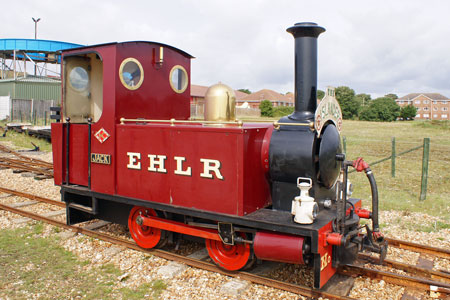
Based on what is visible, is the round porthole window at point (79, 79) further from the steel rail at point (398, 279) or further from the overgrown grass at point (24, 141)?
the overgrown grass at point (24, 141)

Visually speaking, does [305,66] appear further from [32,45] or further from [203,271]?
[32,45]

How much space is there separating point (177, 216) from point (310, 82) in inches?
104

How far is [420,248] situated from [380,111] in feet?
185

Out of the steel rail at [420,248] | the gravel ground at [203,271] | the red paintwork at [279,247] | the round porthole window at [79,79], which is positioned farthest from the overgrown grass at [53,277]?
the steel rail at [420,248]

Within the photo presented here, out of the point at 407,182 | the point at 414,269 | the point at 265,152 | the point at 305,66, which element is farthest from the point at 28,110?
the point at 414,269

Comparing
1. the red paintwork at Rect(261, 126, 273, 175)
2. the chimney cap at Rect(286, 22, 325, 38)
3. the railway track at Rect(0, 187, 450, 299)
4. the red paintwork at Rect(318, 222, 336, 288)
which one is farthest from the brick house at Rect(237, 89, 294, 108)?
the red paintwork at Rect(318, 222, 336, 288)

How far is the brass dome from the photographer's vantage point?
16.2ft

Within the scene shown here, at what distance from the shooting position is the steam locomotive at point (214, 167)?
4359mm

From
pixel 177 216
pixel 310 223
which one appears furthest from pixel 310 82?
pixel 177 216

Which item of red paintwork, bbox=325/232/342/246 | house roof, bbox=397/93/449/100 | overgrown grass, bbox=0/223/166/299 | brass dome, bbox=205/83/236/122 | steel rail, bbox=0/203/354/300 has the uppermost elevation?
house roof, bbox=397/93/449/100

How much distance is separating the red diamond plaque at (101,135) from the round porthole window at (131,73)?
2.50 feet

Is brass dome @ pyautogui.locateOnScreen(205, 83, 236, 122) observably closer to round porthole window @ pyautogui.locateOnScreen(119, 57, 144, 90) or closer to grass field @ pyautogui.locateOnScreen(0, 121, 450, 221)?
round porthole window @ pyautogui.locateOnScreen(119, 57, 144, 90)

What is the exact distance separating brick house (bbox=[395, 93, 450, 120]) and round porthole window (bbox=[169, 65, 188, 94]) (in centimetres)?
10376

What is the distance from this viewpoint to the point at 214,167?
4664 mm
